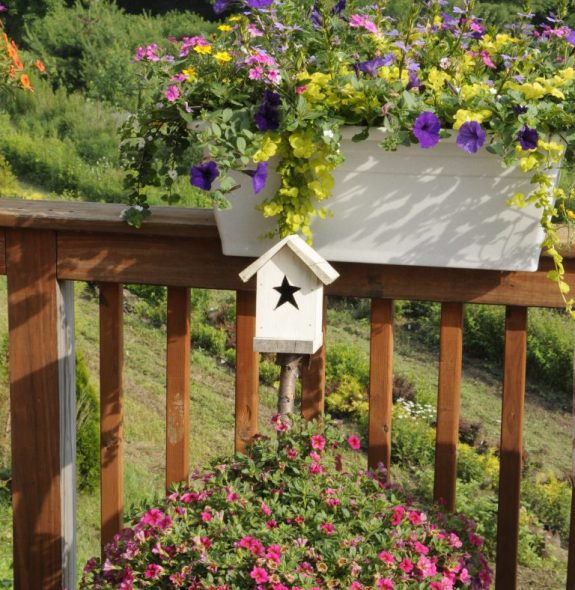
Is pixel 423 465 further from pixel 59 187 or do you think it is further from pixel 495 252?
pixel 59 187

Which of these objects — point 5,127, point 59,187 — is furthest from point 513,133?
point 5,127

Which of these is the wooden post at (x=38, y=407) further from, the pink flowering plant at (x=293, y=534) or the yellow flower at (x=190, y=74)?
the yellow flower at (x=190, y=74)

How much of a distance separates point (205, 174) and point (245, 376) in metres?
0.49

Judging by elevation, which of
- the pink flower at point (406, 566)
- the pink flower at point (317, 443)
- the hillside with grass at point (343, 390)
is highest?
the pink flower at point (317, 443)

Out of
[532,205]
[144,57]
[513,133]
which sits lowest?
[532,205]

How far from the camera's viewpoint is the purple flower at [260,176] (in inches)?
62.7

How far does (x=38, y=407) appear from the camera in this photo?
2.00 metres

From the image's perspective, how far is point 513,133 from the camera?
1.53 meters

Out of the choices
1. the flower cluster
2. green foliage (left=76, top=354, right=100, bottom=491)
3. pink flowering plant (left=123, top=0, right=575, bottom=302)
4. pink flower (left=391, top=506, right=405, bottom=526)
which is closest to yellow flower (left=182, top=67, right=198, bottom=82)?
pink flowering plant (left=123, top=0, right=575, bottom=302)

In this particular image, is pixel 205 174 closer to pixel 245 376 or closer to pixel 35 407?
pixel 245 376

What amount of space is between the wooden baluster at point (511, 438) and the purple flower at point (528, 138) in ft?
1.30

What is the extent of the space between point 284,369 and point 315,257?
0.24 metres

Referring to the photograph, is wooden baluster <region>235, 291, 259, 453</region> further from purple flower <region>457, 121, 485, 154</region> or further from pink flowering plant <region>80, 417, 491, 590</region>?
purple flower <region>457, 121, 485, 154</region>

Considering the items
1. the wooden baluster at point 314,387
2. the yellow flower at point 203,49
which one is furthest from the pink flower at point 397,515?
the yellow flower at point 203,49
